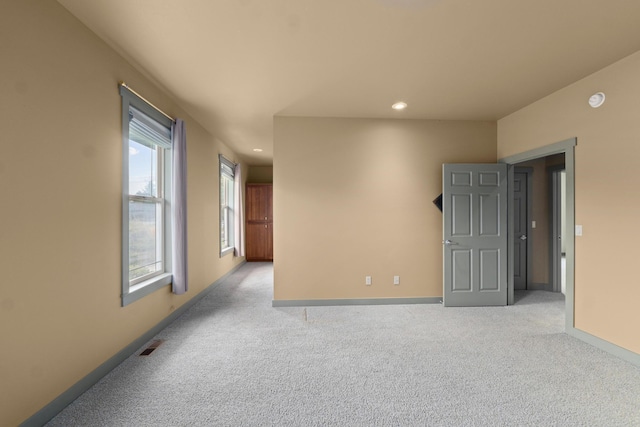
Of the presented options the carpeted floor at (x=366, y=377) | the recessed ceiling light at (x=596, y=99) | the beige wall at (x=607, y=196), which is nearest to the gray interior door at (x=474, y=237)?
the carpeted floor at (x=366, y=377)

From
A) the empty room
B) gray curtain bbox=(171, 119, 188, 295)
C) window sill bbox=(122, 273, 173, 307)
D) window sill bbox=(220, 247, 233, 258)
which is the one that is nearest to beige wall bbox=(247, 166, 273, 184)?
window sill bbox=(220, 247, 233, 258)

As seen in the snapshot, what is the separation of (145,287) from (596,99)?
469 cm

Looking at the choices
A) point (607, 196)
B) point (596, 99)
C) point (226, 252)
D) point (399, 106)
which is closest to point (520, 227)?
point (607, 196)

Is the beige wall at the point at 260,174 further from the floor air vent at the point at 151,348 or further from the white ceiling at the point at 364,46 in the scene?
the floor air vent at the point at 151,348

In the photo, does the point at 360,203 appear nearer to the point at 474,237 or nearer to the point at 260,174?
the point at 474,237

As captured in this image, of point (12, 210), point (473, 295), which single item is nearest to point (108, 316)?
point (12, 210)

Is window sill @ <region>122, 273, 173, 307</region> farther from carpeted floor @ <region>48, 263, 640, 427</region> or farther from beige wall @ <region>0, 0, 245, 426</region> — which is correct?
carpeted floor @ <region>48, 263, 640, 427</region>

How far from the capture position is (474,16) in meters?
1.89

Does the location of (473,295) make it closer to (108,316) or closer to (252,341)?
(252,341)

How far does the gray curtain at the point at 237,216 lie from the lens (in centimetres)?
639

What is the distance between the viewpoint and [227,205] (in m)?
6.35

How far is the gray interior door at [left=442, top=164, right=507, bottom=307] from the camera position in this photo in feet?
12.5

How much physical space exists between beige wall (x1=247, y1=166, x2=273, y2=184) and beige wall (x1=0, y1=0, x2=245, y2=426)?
17.5 ft

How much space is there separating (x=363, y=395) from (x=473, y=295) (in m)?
2.62
